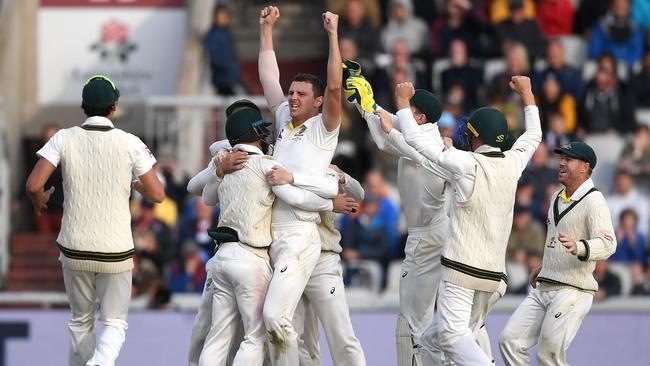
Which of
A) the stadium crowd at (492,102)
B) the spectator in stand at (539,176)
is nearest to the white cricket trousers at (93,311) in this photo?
the stadium crowd at (492,102)

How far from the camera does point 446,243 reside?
1107 cm

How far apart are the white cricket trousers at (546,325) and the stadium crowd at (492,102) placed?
14.8 feet

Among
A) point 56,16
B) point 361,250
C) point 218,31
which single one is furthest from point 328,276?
point 56,16

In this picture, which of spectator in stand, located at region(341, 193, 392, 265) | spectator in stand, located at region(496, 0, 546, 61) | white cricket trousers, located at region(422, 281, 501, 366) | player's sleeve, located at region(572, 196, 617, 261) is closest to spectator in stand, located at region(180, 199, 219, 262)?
spectator in stand, located at region(341, 193, 392, 265)

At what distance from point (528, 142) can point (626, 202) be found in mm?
6491

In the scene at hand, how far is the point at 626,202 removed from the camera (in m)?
17.5

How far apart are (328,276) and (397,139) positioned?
119cm

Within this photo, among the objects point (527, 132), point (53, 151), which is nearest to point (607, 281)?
point (527, 132)

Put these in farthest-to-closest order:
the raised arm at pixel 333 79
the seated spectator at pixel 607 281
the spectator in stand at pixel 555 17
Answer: the spectator in stand at pixel 555 17, the seated spectator at pixel 607 281, the raised arm at pixel 333 79

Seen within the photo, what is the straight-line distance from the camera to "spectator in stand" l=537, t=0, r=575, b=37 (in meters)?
19.6

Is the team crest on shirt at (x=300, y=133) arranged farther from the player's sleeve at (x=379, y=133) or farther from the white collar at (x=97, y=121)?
the white collar at (x=97, y=121)

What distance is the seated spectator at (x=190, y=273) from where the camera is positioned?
16.7 meters

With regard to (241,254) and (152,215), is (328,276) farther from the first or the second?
(152,215)

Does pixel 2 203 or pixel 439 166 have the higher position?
pixel 439 166
